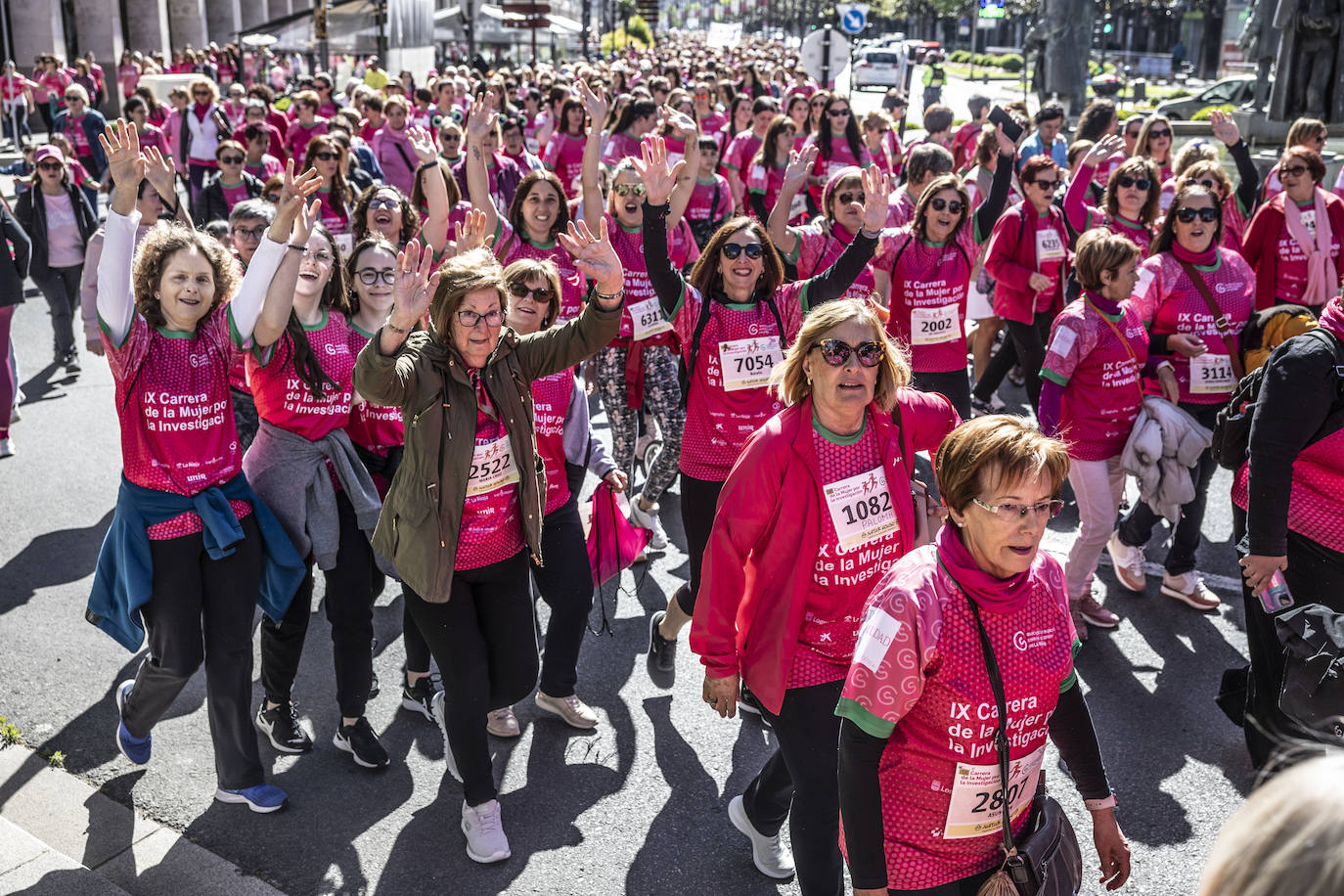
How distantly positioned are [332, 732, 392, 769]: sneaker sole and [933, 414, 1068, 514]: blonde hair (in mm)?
2778

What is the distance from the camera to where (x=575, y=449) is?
504 centimetres

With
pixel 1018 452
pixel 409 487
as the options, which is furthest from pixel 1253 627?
pixel 409 487

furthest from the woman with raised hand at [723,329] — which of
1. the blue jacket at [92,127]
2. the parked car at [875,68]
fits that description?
the parked car at [875,68]

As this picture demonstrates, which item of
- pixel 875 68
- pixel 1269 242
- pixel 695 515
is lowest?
pixel 695 515

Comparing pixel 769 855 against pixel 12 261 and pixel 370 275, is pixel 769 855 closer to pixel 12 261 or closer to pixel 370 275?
pixel 370 275

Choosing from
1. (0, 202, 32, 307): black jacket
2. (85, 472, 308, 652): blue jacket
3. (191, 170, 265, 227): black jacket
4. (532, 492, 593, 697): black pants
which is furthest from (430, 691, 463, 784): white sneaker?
(191, 170, 265, 227): black jacket

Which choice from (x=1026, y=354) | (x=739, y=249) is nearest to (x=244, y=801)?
(x=739, y=249)

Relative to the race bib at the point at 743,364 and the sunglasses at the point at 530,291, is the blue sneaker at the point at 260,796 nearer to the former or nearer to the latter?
the sunglasses at the point at 530,291

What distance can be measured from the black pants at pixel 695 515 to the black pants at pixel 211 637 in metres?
1.69

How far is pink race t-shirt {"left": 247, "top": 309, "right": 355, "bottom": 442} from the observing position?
452cm

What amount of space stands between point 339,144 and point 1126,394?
603 centimetres

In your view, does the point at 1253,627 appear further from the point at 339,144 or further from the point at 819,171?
the point at 819,171

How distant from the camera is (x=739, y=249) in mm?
5098

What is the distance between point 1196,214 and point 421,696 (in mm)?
4204
